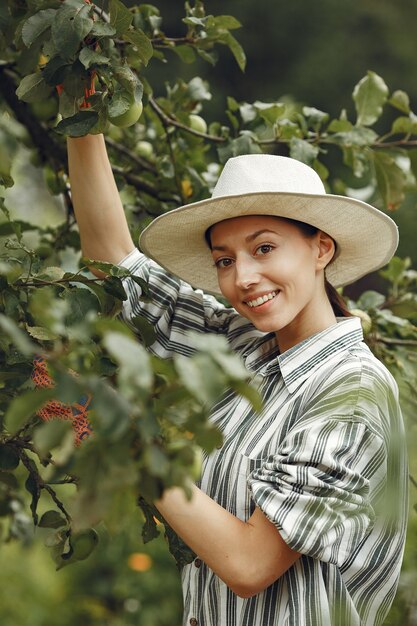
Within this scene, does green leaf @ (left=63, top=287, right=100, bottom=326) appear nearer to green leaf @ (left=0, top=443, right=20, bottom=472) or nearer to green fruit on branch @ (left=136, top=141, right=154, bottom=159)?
green leaf @ (left=0, top=443, right=20, bottom=472)

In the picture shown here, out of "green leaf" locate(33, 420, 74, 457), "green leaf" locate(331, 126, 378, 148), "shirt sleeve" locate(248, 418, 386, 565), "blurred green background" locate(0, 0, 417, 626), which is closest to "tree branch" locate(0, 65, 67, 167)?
"green leaf" locate(331, 126, 378, 148)

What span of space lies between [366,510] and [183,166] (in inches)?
35.2

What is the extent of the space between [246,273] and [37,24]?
0.43 meters

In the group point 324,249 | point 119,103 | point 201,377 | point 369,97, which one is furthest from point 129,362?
point 369,97

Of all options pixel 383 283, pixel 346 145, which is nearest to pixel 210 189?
pixel 346 145

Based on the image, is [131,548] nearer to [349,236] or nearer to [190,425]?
[349,236]

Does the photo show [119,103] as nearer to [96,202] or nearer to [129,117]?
[129,117]

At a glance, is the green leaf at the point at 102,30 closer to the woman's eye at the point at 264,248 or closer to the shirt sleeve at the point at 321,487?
the woman's eye at the point at 264,248

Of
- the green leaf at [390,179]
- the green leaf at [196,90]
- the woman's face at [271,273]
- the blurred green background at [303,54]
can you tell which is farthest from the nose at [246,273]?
the blurred green background at [303,54]

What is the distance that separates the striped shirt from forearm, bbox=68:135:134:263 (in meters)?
0.32

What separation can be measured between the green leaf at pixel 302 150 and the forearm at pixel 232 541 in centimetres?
71

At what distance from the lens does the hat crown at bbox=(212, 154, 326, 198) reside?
1391mm

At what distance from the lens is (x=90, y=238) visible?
1.55 m

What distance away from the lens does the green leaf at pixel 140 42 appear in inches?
49.0
